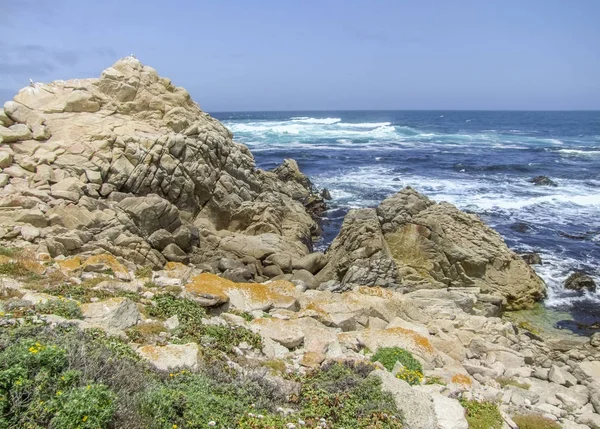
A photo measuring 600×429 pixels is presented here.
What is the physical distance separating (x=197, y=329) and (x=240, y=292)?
9.24 ft

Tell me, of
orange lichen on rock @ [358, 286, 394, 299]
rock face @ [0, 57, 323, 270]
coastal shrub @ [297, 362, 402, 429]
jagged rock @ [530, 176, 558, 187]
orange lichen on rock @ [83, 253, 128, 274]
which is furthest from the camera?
jagged rock @ [530, 176, 558, 187]

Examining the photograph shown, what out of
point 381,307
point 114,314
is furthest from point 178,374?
point 381,307

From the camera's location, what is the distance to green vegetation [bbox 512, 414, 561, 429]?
817cm

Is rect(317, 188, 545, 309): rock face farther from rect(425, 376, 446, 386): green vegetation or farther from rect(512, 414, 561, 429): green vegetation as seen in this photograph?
rect(512, 414, 561, 429): green vegetation

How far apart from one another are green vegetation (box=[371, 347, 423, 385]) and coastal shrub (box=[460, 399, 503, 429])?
102cm

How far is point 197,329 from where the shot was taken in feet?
32.1

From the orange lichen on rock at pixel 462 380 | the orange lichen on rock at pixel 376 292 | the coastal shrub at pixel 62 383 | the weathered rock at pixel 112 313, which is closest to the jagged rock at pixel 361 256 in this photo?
the orange lichen on rock at pixel 376 292

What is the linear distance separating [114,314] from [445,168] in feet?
161

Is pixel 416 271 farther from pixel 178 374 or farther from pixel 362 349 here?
pixel 178 374

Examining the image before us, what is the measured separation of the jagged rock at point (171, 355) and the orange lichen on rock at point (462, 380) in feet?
16.0

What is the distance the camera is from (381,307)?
13523mm

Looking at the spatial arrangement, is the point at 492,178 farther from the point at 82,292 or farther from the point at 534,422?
the point at 82,292

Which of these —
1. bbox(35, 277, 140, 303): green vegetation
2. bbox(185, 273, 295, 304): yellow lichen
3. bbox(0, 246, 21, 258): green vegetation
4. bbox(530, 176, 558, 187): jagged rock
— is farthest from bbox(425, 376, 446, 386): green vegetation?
bbox(530, 176, 558, 187): jagged rock

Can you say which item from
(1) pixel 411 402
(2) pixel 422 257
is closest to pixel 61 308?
(1) pixel 411 402
